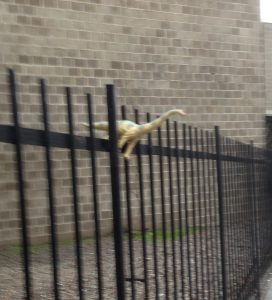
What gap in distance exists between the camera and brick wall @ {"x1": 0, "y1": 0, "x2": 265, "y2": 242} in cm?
823

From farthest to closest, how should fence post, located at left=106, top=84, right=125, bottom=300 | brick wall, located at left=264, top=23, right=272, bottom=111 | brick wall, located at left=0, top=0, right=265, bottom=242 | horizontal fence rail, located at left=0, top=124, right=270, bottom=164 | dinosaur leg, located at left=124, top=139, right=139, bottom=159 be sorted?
brick wall, located at left=264, top=23, right=272, bottom=111 < brick wall, located at left=0, top=0, right=265, bottom=242 < dinosaur leg, located at left=124, top=139, right=139, bottom=159 < fence post, located at left=106, top=84, right=125, bottom=300 < horizontal fence rail, located at left=0, top=124, right=270, bottom=164

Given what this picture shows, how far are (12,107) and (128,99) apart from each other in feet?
25.4

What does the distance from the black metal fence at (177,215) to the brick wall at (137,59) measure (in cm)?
207

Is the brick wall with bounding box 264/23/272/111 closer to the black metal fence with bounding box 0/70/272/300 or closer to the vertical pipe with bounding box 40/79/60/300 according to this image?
the black metal fence with bounding box 0/70/272/300

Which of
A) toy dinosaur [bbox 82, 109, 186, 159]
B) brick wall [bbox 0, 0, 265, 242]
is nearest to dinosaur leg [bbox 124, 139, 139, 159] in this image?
toy dinosaur [bbox 82, 109, 186, 159]

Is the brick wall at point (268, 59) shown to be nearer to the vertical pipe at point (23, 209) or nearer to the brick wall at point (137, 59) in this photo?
the brick wall at point (137, 59)

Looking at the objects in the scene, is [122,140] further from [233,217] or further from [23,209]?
[233,217]

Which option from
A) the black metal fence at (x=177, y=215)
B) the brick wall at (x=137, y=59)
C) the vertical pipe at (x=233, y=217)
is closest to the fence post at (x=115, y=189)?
the black metal fence at (x=177, y=215)

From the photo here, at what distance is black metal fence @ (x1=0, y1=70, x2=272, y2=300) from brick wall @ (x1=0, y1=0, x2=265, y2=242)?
2.07m

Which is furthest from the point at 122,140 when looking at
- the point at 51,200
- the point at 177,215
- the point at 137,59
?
the point at 137,59

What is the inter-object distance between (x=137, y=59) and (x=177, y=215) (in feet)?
18.5

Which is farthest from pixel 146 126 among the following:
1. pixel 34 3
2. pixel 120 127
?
pixel 34 3

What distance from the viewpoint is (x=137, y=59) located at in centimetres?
954

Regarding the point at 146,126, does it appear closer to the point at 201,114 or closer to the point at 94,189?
the point at 94,189
